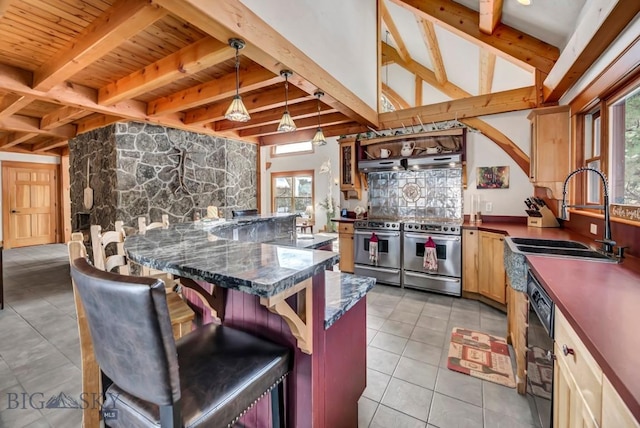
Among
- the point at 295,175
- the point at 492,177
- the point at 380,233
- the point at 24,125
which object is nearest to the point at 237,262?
the point at 380,233

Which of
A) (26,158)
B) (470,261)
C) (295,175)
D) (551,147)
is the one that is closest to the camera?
(551,147)

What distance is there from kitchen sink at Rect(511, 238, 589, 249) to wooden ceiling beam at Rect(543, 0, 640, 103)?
141 cm

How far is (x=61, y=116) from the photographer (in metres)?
4.33

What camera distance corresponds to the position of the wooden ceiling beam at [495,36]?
301cm

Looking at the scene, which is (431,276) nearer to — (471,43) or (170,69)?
(471,43)

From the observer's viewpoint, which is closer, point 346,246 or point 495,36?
point 495,36

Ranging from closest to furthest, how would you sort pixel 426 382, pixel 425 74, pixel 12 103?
pixel 426 382
pixel 12 103
pixel 425 74

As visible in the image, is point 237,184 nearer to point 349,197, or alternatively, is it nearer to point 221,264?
point 349,197

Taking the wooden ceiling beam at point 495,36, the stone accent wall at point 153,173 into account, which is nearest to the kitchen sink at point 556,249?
the wooden ceiling beam at point 495,36

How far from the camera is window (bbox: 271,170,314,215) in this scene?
8.47 m

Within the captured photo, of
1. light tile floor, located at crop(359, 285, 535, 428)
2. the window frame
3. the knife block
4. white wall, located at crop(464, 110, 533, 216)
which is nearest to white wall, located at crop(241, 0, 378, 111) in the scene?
white wall, located at crop(464, 110, 533, 216)

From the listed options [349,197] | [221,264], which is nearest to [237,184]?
[349,197]

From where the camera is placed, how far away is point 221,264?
95 cm

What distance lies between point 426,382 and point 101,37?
3.52 m
